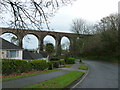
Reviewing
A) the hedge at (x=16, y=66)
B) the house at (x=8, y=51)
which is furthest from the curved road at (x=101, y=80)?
the house at (x=8, y=51)

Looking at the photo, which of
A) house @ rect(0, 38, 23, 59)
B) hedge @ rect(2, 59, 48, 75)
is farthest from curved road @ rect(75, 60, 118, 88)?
house @ rect(0, 38, 23, 59)

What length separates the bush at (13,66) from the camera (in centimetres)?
1642

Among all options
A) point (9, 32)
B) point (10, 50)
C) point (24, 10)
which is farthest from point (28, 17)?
point (10, 50)

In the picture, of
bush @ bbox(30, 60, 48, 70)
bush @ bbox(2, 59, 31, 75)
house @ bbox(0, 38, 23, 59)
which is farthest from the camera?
house @ bbox(0, 38, 23, 59)

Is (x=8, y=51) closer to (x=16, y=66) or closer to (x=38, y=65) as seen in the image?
(x=38, y=65)

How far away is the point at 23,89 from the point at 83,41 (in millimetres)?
53707

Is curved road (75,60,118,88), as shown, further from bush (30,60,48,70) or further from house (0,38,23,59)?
house (0,38,23,59)

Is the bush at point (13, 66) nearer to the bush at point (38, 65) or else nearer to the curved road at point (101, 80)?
the bush at point (38, 65)

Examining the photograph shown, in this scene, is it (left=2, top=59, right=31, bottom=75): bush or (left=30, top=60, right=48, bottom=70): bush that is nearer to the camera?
(left=2, top=59, right=31, bottom=75): bush

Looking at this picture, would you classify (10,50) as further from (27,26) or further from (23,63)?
(27,26)

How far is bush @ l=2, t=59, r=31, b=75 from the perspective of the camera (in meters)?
16.4

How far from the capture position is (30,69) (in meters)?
21.5

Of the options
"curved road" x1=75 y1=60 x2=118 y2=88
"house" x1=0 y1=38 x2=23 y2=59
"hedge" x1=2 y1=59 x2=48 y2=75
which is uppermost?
"house" x1=0 y1=38 x2=23 y2=59

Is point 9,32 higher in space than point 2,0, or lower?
lower
